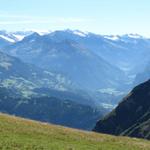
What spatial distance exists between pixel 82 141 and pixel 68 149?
11.1 meters

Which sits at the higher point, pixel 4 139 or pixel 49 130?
pixel 4 139

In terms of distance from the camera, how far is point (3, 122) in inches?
2485

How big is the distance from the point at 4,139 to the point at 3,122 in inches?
592

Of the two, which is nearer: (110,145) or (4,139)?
(4,139)

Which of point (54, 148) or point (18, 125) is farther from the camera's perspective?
point (18, 125)

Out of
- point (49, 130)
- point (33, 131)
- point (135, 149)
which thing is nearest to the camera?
point (135, 149)

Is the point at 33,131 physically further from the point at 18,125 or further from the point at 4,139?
the point at 4,139

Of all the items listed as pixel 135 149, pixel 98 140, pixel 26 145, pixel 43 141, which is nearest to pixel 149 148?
pixel 135 149

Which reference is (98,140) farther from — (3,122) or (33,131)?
(3,122)

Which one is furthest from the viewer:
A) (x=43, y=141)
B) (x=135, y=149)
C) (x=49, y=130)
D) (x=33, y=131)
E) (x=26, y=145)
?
(x=49, y=130)

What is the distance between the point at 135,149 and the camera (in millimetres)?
56156

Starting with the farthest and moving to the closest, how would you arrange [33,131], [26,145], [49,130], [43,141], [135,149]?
[49,130] → [33,131] → [135,149] → [43,141] → [26,145]

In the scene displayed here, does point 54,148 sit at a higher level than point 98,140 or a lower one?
higher

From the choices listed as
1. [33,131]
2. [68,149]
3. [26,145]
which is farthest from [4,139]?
[33,131]
